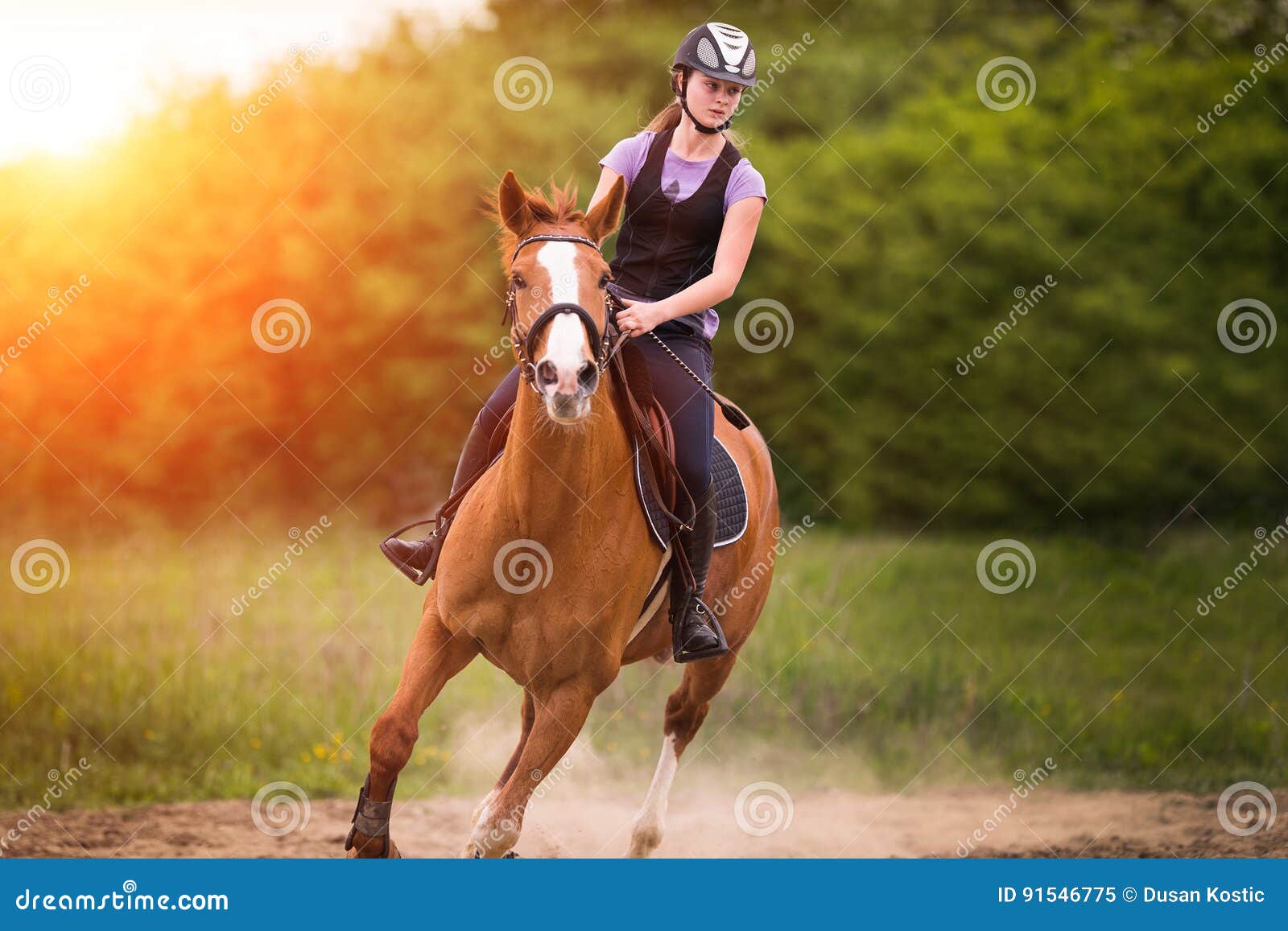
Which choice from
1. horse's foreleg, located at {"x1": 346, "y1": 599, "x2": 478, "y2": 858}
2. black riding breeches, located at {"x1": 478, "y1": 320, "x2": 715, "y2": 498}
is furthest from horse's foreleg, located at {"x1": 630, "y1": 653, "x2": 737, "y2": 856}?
horse's foreleg, located at {"x1": 346, "y1": 599, "x2": 478, "y2": 858}

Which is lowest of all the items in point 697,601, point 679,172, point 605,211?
point 697,601

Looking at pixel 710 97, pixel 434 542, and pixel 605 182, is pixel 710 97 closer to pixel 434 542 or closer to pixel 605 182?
pixel 605 182

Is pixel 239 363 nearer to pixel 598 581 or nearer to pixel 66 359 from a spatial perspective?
pixel 66 359

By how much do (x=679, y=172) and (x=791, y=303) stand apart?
38.0ft

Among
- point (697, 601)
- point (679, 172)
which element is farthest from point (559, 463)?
point (679, 172)

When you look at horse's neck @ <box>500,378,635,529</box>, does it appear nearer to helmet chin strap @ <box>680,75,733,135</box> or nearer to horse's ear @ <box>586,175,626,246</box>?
horse's ear @ <box>586,175,626,246</box>

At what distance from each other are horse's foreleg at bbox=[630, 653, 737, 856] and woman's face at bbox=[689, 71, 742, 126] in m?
3.15

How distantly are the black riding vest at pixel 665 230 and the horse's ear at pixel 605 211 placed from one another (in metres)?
0.79

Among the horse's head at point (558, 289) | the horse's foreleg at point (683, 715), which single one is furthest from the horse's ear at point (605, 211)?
the horse's foreleg at point (683, 715)

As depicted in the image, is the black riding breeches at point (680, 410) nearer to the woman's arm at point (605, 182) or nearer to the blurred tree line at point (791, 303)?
the woman's arm at point (605, 182)

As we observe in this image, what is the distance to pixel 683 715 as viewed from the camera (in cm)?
748

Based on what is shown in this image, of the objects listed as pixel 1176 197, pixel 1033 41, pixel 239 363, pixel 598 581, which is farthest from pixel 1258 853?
pixel 1033 41

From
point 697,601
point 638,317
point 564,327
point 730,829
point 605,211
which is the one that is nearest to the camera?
point 564,327

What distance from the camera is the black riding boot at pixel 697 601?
19.7 ft
